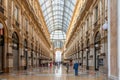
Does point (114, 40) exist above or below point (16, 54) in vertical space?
above

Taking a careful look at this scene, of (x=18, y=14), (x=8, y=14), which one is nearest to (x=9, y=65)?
(x=8, y=14)


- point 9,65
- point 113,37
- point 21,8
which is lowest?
point 9,65

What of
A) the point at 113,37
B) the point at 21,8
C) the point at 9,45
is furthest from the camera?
the point at 21,8

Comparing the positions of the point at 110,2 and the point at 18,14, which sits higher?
the point at 18,14

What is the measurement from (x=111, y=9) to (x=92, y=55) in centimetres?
2084

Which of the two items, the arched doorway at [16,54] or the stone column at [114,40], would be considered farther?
the arched doorway at [16,54]

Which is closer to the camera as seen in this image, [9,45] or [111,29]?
[111,29]

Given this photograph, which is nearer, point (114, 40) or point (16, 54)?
point (114, 40)

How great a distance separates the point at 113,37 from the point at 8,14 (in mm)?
16997

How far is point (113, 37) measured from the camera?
1111 centimetres

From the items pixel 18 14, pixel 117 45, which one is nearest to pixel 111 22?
pixel 117 45

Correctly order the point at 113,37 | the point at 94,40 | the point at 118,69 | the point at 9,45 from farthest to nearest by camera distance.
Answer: the point at 94,40 → the point at 9,45 → the point at 113,37 → the point at 118,69

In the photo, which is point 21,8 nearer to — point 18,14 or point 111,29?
point 18,14

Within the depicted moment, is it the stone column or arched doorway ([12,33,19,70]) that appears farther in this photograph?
arched doorway ([12,33,19,70])
